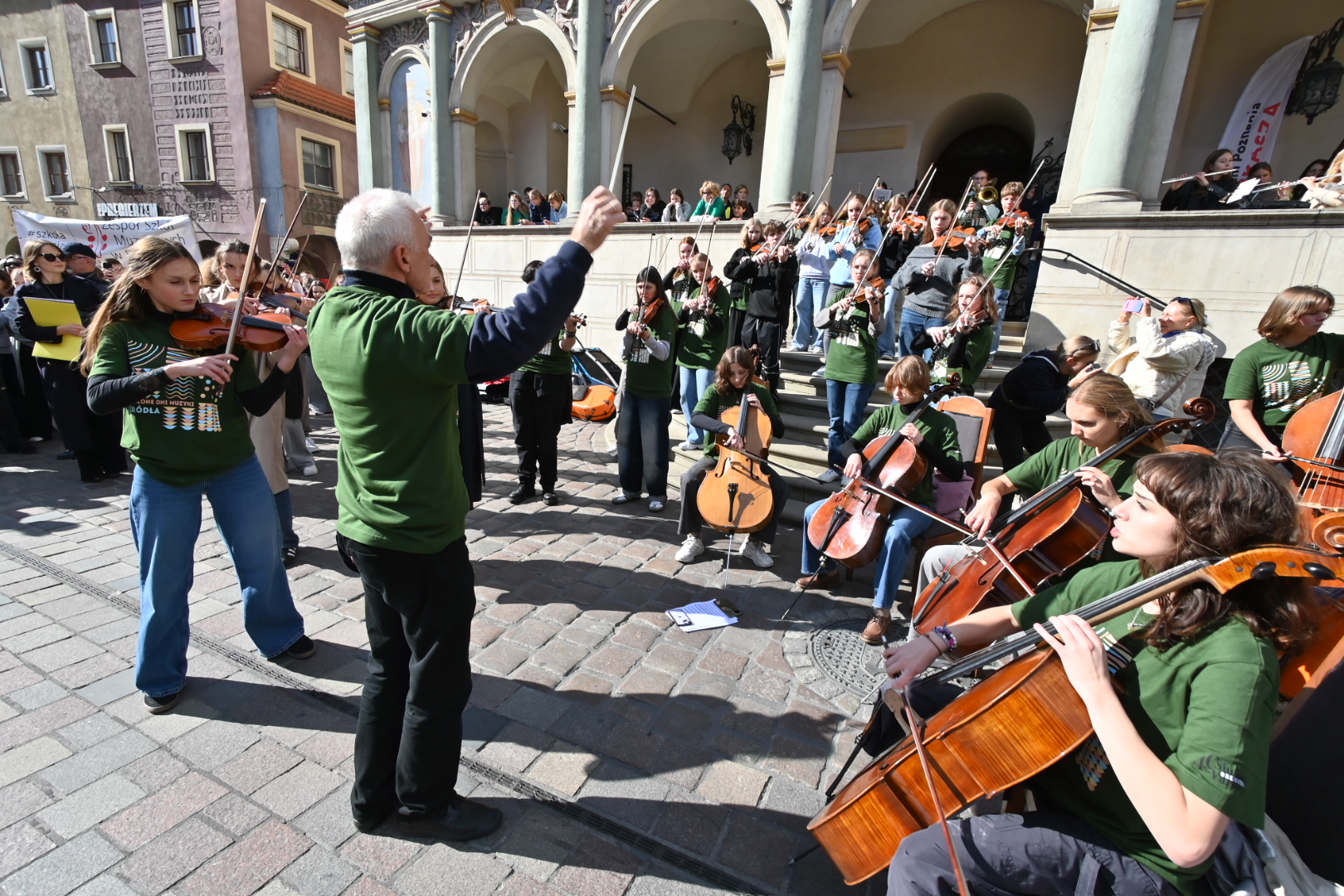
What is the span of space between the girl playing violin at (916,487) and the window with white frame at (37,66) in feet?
97.4

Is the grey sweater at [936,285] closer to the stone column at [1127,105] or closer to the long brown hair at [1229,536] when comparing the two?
the stone column at [1127,105]

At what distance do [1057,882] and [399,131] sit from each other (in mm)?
15835

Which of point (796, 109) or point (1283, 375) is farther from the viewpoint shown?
point (796, 109)

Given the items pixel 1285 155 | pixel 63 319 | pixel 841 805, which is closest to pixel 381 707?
pixel 841 805

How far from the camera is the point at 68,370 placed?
5.41 m

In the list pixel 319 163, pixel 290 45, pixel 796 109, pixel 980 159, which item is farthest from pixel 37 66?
pixel 980 159

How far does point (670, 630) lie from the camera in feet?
10.9

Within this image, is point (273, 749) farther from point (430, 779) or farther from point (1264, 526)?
point (1264, 526)

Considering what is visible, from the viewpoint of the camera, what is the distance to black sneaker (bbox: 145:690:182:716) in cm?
249

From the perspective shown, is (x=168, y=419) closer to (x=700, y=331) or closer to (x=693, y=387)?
(x=700, y=331)

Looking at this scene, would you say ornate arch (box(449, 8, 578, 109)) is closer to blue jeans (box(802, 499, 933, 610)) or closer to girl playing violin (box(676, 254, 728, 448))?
girl playing violin (box(676, 254, 728, 448))

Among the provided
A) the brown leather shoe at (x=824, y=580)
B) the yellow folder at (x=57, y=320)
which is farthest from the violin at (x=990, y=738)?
the yellow folder at (x=57, y=320)

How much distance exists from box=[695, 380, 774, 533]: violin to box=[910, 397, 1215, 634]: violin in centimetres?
142

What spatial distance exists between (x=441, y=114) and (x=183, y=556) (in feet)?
40.6
